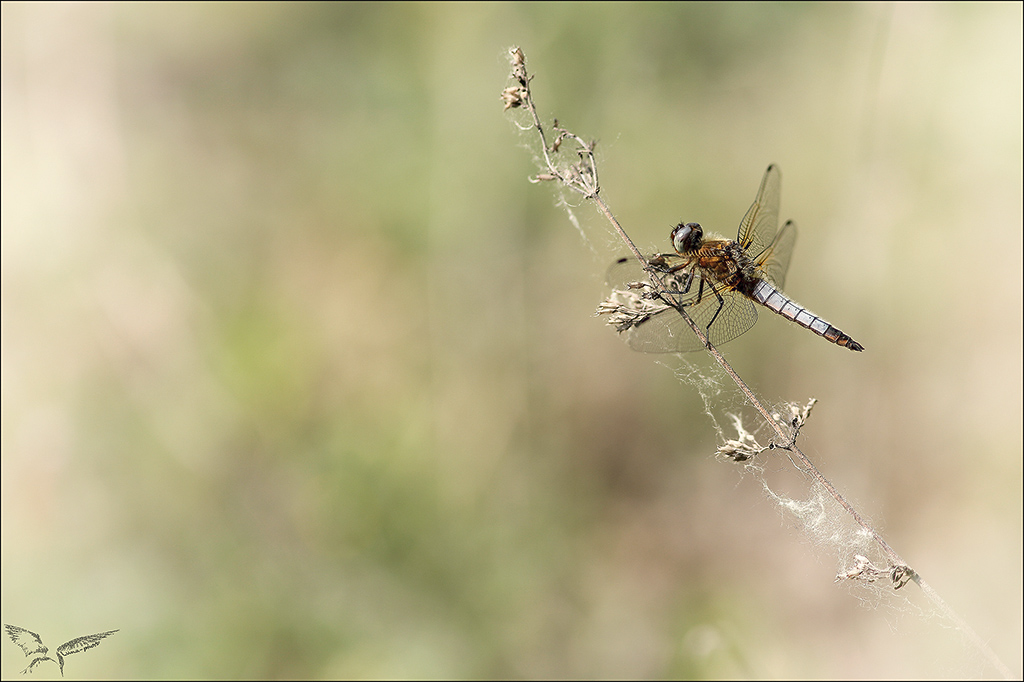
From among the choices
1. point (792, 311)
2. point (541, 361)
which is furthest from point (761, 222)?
point (541, 361)

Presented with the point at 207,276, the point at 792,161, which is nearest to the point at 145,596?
the point at 207,276

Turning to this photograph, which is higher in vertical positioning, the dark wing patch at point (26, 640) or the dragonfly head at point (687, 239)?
the dragonfly head at point (687, 239)

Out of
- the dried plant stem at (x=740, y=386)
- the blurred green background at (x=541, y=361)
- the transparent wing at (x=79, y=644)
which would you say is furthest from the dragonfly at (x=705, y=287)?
the transparent wing at (x=79, y=644)

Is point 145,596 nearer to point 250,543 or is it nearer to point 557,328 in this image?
point 250,543

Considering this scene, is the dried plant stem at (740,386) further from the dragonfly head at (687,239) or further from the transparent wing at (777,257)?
the transparent wing at (777,257)

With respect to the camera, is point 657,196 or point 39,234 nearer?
point 657,196

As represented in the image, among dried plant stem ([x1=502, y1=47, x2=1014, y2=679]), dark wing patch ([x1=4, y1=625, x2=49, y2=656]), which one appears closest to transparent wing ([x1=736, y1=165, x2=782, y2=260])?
dried plant stem ([x1=502, y1=47, x2=1014, y2=679])

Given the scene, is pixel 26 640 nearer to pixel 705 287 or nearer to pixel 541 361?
pixel 541 361
